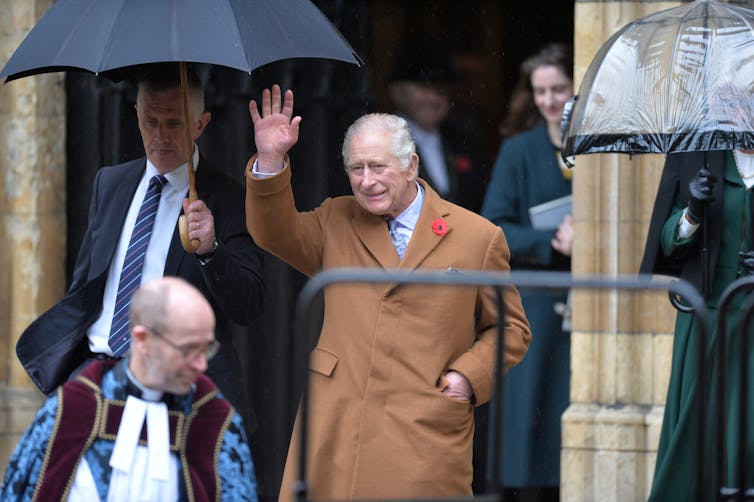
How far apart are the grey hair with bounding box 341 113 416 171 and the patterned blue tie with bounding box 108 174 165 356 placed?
0.72m

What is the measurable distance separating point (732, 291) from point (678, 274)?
164 cm

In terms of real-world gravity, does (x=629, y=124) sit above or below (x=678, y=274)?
above

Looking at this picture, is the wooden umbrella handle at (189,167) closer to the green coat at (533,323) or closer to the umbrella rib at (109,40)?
the umbrella rib at (109,40)

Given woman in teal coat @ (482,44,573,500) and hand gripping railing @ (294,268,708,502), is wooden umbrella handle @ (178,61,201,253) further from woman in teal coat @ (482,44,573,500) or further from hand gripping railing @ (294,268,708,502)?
woman in teal coat @ (482,44,573,500)

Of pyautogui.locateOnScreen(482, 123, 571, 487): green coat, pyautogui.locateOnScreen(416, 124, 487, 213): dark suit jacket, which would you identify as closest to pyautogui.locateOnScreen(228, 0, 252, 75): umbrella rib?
pyautogui.locateOnScreen(482, 123, 571, 487): green coat

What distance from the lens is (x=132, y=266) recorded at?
5.14 meters

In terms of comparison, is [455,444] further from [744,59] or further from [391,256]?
[744,59]

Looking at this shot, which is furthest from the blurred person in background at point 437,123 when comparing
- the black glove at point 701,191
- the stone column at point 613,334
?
the black glove at point 701,191

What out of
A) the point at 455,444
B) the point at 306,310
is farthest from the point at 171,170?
the point at 306,310

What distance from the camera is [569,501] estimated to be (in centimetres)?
684

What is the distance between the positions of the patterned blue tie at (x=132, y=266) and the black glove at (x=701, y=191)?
182 centimetres

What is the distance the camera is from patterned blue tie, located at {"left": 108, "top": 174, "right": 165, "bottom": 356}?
508 cm

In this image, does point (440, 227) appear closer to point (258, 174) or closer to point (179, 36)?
point (258, 174)

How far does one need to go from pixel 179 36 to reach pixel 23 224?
292 cm
